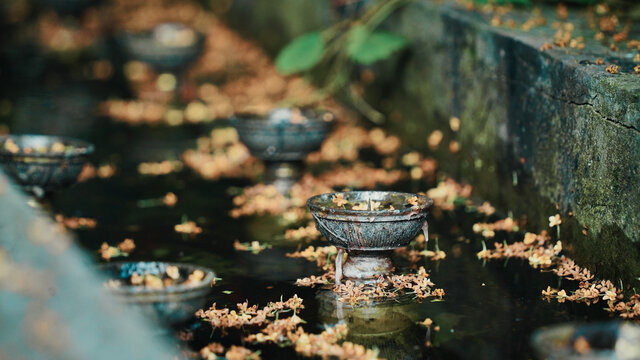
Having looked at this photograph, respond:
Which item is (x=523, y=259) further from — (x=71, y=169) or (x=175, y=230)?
(x=71, y=169)

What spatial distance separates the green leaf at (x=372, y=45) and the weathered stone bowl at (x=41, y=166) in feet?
10.2

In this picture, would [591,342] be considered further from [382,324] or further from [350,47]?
[350,47]

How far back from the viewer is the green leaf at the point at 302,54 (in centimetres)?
939

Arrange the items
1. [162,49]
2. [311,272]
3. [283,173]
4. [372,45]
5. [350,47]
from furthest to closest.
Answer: [162,49]
[350,47]
[372,45]
[283,173]
[311,272]

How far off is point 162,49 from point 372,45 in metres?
3.85

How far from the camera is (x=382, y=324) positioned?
4.79m

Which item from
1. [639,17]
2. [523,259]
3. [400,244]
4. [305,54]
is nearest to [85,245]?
[400,244]

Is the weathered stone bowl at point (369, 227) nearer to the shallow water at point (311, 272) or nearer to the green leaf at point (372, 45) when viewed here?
the shallow water at point (311, 272)

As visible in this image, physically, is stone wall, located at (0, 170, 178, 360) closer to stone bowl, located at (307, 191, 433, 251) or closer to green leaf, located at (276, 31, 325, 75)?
stone bowl, located at (307, 191, 433, 251)

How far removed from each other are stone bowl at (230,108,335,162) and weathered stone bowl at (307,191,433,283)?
226cm

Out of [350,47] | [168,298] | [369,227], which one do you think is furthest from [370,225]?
[350,47]

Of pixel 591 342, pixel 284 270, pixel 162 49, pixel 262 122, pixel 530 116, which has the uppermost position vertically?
pixel 591 342

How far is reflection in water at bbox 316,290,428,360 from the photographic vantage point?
14.8 ft

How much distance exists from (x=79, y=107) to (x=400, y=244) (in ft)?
23.1
